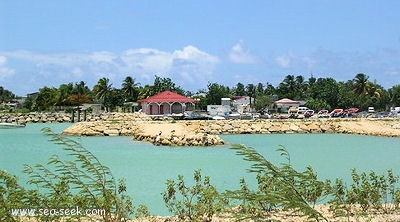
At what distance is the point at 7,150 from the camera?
106 feet

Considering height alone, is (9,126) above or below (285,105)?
below

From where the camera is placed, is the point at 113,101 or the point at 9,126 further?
the point at 113,101

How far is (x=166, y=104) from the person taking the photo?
69.7 meters

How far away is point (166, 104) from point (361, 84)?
3657 cm

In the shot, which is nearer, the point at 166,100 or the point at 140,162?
the point at 140,162

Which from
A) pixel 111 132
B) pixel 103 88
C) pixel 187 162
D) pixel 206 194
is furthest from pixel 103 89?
pixel 206 194

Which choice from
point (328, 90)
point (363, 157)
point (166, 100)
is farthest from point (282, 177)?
point (328, 90)

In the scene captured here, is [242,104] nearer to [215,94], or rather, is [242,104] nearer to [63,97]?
Result: [215,94]

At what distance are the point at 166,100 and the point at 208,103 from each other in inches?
544

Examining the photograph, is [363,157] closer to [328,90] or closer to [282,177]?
[282,177]

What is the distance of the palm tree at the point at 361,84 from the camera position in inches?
3430

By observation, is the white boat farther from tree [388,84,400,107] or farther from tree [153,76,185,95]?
tree [388,84,400,107]

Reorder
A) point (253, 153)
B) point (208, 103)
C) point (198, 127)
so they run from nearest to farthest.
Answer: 1. point (253, 153)
2. point (198, 127)
3. point (208, 103)

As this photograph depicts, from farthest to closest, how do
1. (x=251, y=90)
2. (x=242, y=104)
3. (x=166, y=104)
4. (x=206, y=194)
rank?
(x=251, y=90)
(x=242, y=104)
(x=166, y=104)
(x=206, y=194)
